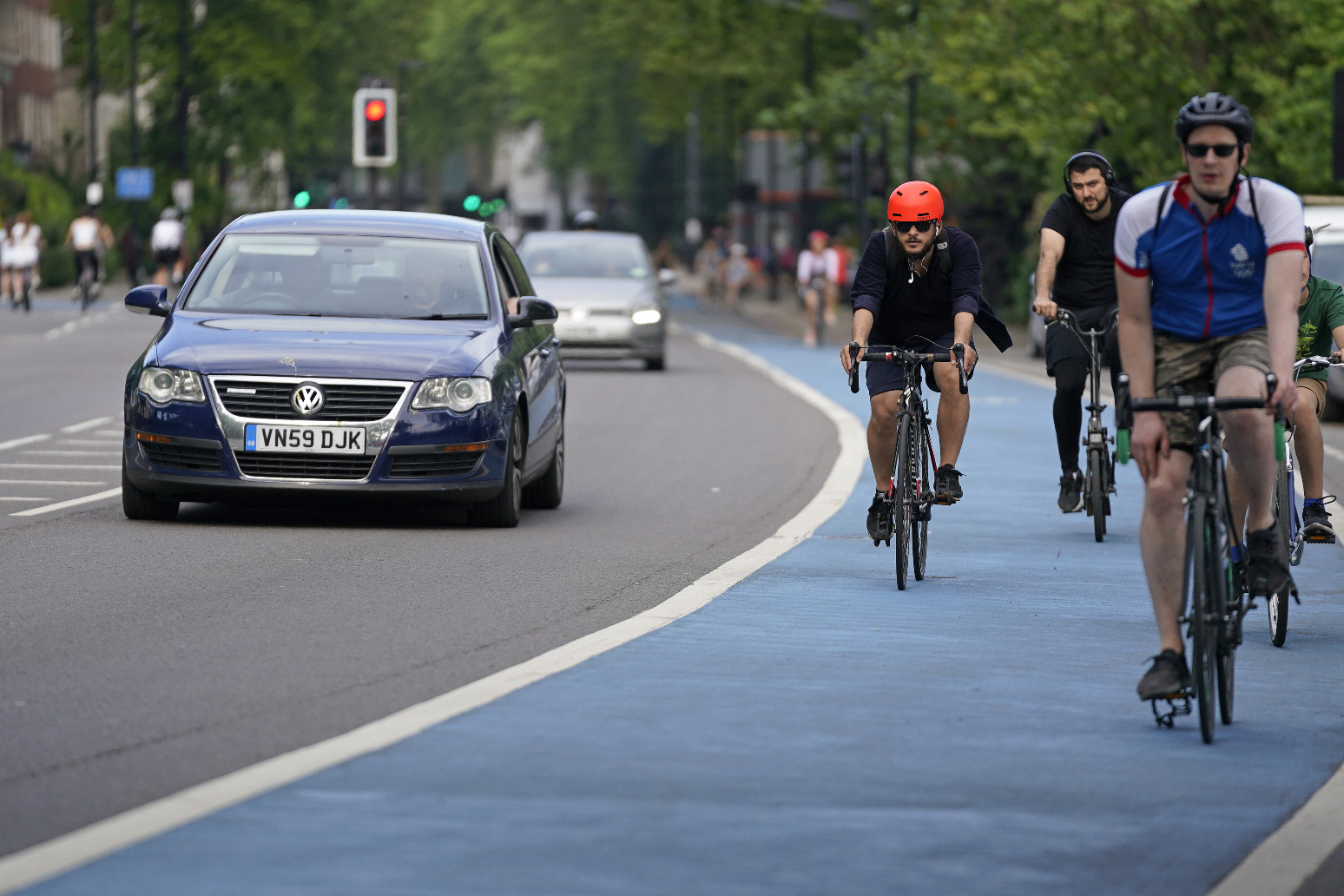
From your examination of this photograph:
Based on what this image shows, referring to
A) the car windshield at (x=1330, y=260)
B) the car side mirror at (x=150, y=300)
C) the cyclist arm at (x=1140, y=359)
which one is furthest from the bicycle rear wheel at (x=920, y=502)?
the car windshield at (x=1330, y=260)

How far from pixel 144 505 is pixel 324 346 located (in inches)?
46.7

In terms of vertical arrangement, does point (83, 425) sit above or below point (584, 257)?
below

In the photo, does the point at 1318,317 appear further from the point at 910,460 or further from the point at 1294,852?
the point at 1294,852

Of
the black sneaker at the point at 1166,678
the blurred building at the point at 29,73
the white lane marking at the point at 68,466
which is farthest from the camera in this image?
the blurred building at the point at 29,73

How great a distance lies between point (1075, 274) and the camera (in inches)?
474

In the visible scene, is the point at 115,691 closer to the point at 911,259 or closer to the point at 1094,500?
the point at 911,259

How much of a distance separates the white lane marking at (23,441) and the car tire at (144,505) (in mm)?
4916

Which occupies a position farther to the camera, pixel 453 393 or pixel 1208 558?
pixel 453 393

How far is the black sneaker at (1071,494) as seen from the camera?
479 inches

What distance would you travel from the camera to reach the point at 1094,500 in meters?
12.1

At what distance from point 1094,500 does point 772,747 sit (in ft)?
19.6

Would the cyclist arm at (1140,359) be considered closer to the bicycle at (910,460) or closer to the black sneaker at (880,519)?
the bicycle at (910,460)

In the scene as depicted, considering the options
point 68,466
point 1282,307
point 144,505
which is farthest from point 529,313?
point 1282,307

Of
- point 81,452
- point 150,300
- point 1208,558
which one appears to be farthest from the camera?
point 81,452
